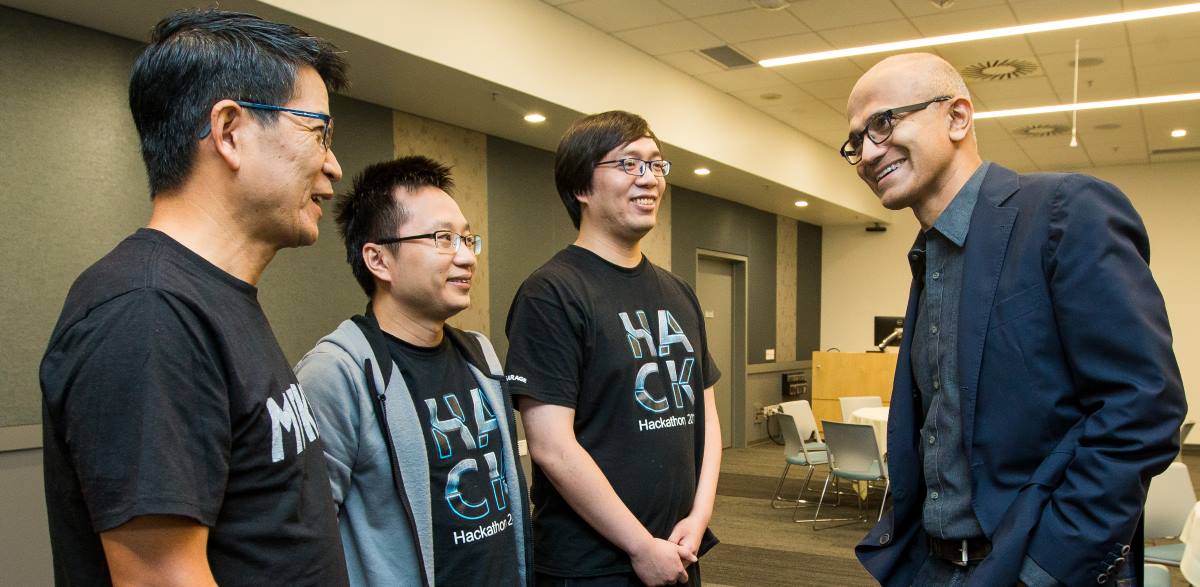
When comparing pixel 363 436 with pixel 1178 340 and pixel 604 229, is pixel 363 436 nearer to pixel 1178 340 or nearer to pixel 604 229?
pixel 604 229

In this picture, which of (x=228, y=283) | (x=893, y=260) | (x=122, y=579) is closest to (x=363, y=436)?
(x=228, y=283)

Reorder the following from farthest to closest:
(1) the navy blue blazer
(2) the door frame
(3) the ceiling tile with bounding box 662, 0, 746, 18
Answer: (2) the door frame < (3) the ceiling tile with bounding box 662, 0, 746, 18 < (1) the navy blue blazer

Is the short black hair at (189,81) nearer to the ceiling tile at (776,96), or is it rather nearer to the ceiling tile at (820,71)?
the ceiling tile at (820,71)

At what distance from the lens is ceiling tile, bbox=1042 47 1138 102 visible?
627cm

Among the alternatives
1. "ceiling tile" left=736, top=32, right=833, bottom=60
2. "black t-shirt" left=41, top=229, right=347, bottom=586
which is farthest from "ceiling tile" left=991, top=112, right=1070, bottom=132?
"black t-shirt" left=41, top=229, right=347, bottom=586

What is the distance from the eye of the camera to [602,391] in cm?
192

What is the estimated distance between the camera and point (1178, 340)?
10.5 meters

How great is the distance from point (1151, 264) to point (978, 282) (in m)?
11.7

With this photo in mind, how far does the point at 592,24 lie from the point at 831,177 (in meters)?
5.23

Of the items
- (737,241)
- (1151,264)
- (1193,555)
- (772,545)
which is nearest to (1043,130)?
(737,241)

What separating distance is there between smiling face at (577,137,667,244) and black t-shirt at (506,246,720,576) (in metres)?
0.09

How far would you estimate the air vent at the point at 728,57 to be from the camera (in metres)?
6.26

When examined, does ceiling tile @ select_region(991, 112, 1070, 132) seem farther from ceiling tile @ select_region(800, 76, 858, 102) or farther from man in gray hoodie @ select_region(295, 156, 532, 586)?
man in gray hoodie @ select_region(295, 156, 532, 586)

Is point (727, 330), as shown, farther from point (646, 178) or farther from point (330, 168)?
point (330, 168)
